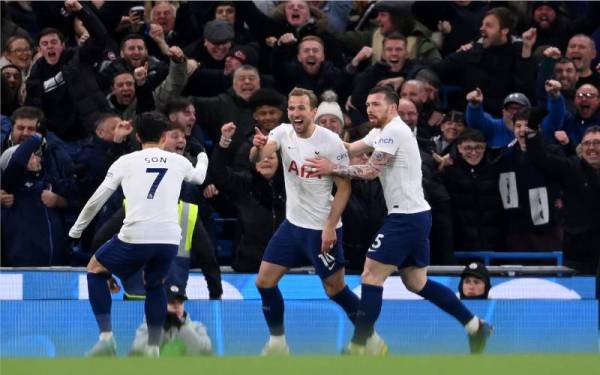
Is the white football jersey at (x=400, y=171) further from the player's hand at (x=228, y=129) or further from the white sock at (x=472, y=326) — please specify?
the player's hand at (x=228, y=129)

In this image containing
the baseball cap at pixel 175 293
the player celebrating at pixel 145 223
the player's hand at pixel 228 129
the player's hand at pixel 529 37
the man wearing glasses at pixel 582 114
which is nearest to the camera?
the player celebrating at pixel 145 223

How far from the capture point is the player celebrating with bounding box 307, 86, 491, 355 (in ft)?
40.8

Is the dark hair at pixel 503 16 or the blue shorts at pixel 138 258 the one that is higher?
the dark hair at pixel 503 16

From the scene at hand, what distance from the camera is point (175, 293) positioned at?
42.2 ft

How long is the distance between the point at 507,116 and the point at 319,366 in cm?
747

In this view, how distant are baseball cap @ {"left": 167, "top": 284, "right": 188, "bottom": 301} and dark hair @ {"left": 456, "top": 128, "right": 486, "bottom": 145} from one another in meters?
4.10

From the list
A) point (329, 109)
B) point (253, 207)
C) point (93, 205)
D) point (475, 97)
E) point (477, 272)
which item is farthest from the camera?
point (475, 97)

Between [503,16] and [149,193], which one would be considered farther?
[503,16]

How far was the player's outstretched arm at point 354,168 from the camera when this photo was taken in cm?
1249

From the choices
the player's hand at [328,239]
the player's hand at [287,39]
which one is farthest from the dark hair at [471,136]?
the player's hand at [328,239]

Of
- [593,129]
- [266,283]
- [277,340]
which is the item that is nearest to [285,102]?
[593,129]

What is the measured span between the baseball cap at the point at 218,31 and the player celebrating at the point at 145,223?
4853 millimetres

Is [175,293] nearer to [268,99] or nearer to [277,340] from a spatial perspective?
[277,340]

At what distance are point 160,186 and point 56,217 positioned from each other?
10.7 feet
